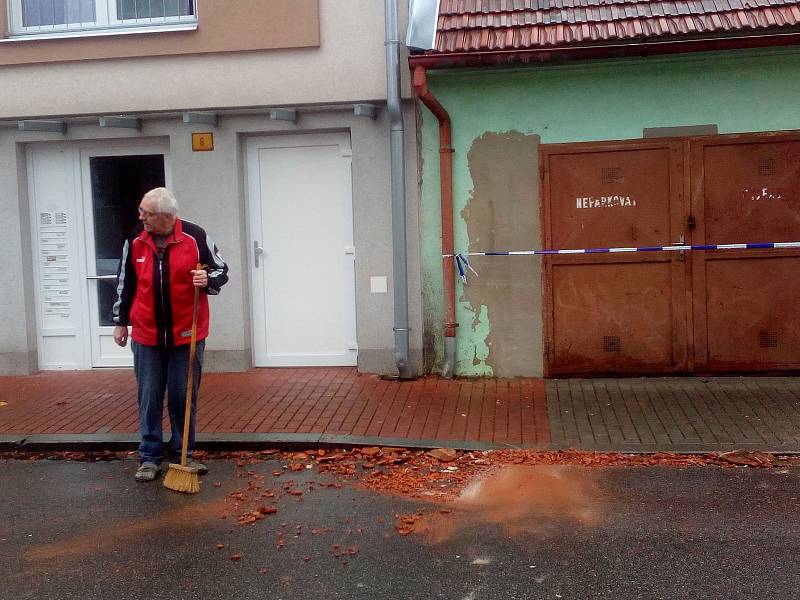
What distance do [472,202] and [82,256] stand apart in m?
4.14

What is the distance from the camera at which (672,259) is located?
8.59 m

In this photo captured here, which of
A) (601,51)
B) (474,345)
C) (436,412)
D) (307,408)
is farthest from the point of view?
(474,345)

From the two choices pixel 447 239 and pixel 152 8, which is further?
pixel 152 8

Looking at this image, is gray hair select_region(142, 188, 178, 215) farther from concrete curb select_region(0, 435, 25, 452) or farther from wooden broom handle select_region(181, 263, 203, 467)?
concrete curb select_region(0, 435, 25, 452)

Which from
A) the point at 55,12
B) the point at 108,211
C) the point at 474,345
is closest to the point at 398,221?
the point at 474,345

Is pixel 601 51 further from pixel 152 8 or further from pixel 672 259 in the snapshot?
pixel 152 8

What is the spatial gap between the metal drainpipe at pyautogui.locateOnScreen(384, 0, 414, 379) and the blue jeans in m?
2.83

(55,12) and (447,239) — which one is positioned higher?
(55,12)

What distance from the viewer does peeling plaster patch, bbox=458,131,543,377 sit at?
879cm

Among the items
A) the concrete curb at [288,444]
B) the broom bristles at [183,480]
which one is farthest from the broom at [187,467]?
the concrete curb at [288,444]

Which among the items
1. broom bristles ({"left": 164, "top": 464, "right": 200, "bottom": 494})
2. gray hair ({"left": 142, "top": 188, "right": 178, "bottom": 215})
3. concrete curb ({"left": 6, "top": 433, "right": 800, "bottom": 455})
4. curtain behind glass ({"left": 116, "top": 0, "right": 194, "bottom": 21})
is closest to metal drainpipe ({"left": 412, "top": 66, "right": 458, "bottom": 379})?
concrete curb ({"left": 6, "top": 433, "right": 800, "bottom": 455})

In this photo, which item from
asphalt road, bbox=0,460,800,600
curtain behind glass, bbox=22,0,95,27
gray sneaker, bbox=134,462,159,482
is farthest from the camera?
curtain behind glass, bbox=22,0,95,27

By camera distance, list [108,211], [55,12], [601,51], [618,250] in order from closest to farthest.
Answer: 1. [601,51]
2. [618,250]
3. [55,12]
4. [108,211]

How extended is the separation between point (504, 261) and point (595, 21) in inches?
90.7
